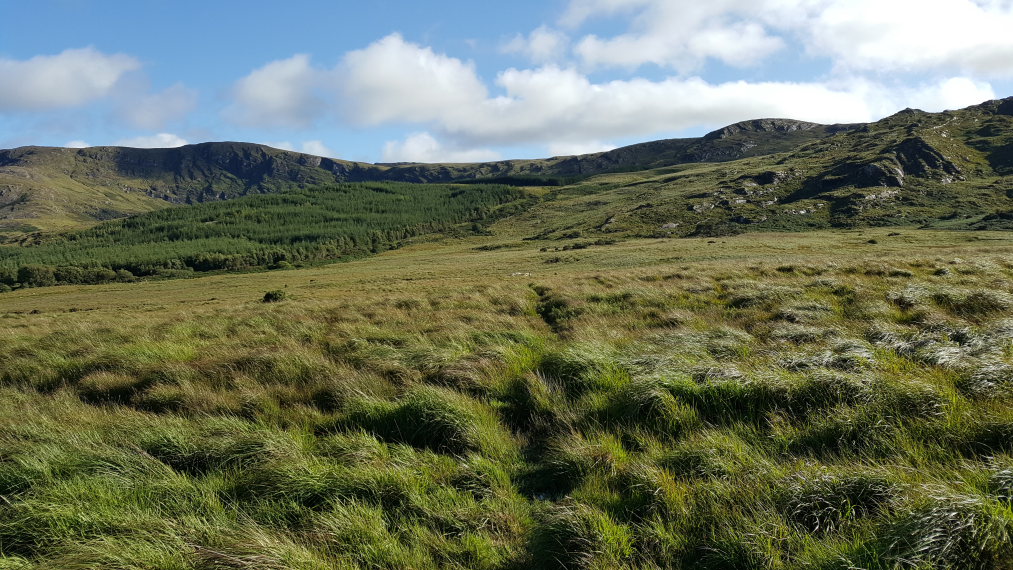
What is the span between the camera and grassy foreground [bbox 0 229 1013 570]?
11.3ft

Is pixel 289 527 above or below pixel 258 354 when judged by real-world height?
below

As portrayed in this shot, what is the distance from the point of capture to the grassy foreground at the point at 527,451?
3.45m

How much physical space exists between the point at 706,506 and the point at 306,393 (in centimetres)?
576

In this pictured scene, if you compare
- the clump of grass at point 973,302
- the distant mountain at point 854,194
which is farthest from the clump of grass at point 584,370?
the distant mountain at point 854,194

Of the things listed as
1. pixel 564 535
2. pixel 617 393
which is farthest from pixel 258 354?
pixel 564 535

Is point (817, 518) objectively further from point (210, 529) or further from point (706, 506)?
point (210, 529)

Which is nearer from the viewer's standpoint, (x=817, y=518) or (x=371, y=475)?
(x=817, y=518)

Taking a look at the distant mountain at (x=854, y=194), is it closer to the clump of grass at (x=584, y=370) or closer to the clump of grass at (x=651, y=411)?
the clump of grass at (x=584, y=370)

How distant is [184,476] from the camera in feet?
15.5

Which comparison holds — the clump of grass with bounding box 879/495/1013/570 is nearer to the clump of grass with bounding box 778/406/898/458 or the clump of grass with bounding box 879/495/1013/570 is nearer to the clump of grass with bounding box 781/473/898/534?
the clump of grass with bounding box 781/473/898/534

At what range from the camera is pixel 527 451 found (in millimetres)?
5574

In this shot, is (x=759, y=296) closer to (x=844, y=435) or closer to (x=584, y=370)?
(x=584, y=370)

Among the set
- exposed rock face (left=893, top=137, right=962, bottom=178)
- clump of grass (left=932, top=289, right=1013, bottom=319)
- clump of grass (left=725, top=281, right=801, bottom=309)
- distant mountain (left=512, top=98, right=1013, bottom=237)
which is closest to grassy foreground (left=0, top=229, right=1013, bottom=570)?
clump of grass (left=932, top=289, right=1013, bottom=319)

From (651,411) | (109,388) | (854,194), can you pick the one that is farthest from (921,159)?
(109,388)
